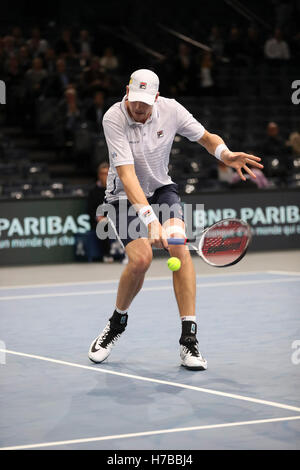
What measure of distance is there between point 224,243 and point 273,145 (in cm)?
1274

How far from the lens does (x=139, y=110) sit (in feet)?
22.3

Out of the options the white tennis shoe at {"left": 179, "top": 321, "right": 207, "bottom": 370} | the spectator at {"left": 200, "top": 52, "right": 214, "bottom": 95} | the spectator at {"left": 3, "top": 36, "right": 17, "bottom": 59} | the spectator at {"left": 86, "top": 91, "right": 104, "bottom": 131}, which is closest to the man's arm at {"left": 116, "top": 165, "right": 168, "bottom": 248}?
the white tennis shoe at {"left": 179, "top": 321, "right": 207, "bottom": 370}

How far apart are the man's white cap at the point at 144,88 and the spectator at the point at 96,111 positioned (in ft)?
40.0

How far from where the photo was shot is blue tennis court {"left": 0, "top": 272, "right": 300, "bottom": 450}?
16.5 feet

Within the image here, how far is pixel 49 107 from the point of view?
1936 centimetres

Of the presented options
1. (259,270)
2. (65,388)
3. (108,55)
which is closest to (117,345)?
(65,388)

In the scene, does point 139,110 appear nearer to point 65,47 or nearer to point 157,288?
point 157,288

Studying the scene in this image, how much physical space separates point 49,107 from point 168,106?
12569mm

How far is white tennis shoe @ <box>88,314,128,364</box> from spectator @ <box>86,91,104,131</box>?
39.0 ft

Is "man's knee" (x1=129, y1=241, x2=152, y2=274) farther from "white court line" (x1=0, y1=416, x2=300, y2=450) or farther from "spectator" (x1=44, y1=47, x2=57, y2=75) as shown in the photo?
"spectator" (x1=44, y1=47, x2=57, y2=75)

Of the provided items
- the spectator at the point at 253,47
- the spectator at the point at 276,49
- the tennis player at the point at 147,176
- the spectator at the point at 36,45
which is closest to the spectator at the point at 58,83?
the spectator at the point at 36,45

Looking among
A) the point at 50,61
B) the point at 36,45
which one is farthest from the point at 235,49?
the point at 50,61

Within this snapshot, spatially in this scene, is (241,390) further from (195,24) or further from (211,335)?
(195,24)

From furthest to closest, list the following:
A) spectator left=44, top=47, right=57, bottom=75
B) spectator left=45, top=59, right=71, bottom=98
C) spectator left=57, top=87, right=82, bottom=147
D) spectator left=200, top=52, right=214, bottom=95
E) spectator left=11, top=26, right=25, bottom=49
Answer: spectator left=200, top=52, right=214, bottom=95, spectator left=11, top=26, right=25, bottom=49, spectator left=44, top=47, right=57, bottom=75, spectator left=45, top=59, right=71, bottom=98, spectator left=57, top=87, right=82, bottom=147
